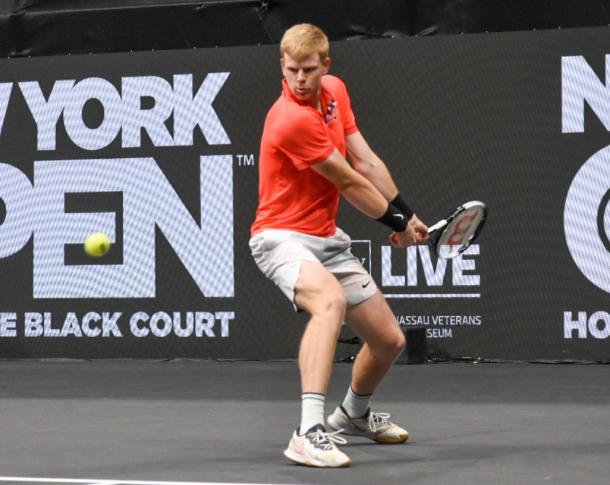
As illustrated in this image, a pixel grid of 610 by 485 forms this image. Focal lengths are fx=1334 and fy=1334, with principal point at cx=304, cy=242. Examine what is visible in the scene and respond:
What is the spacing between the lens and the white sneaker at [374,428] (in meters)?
5.16

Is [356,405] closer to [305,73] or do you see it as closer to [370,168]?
[370,168]

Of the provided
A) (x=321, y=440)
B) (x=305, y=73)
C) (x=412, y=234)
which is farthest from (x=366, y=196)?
(x=321, y=440)

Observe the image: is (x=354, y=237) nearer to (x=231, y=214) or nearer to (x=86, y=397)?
(x=231, y=214)

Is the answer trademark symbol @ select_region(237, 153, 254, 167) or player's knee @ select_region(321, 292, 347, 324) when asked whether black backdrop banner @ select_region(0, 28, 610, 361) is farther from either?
player's knee @ select_region(321, 292, 347, 324)

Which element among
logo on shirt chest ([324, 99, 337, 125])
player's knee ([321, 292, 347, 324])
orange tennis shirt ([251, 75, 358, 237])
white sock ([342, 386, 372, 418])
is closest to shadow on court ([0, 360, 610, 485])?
white sock ([342, 386, 372, 418])

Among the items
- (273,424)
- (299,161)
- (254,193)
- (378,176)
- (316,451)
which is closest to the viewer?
(316,451)

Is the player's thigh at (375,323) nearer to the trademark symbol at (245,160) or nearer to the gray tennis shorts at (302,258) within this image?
the gray tennis shorts at (302,258)

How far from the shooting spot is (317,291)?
4.67 m

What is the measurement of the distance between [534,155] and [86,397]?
3.63 metres

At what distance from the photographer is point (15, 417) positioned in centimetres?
626

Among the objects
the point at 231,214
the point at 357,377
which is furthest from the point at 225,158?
the point at 357,377

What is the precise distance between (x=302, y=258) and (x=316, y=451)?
28.0 inches

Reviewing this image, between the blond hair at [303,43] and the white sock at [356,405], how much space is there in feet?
4.43

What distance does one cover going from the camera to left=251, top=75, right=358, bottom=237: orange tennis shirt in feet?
15.4
